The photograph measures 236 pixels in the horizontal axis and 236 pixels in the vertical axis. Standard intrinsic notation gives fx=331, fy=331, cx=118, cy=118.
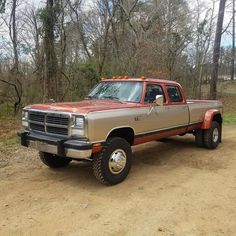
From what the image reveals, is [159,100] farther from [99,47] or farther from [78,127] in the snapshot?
[99,47]

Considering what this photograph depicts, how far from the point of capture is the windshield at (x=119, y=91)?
6.60 metres

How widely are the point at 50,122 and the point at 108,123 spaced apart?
0.99m

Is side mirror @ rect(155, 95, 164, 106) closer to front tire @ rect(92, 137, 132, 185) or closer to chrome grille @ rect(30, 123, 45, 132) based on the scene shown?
front tire @ rect(92, 137, 132, 185)

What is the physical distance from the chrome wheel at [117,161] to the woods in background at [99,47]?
8.56 metres

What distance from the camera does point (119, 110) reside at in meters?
5.81

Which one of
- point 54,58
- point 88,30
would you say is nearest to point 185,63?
point 88,30

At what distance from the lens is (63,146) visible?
17.3ft

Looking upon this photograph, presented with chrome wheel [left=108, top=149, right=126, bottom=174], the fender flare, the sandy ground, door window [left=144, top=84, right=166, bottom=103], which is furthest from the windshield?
the fender flare

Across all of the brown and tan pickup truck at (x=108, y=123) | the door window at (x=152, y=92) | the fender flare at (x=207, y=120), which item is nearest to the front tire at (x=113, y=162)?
the brown and tan pickup truck at (x=108, y=123)

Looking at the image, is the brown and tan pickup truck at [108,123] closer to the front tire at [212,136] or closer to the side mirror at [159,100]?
the side mirror at [159,100]

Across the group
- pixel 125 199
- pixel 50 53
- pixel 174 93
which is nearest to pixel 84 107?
pixel 125 199

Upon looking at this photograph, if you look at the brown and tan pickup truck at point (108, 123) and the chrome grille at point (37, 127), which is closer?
the brown and tan pickup truck at point (108, 123)

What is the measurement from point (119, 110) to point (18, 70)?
10.9m

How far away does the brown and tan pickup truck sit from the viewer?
17.3ft
